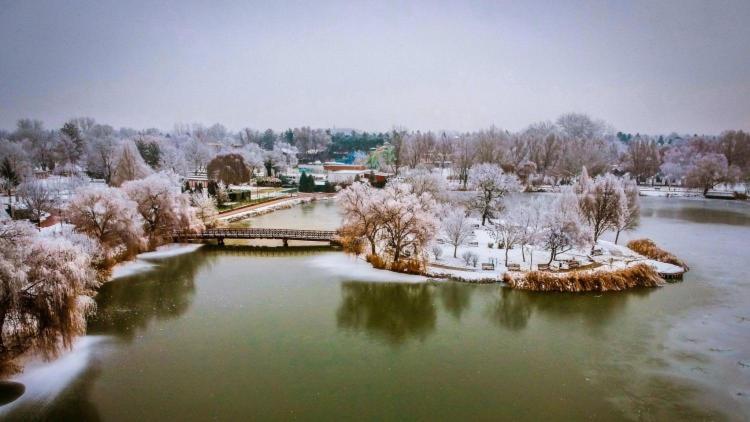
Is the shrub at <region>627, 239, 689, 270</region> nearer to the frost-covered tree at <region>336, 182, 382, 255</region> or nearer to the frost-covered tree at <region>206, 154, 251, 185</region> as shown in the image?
the frost-covered tree at <region>336, 182, 382, 255</region>

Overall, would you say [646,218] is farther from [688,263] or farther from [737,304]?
[737,304]

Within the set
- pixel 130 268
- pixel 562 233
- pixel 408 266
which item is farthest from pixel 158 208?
pixel 562 233

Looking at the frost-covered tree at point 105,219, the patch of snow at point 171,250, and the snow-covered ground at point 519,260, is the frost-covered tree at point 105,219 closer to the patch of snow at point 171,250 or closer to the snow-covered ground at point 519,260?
the patch of snow at point 171,250

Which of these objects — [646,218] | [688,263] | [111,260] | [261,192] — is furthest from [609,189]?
[261,192]

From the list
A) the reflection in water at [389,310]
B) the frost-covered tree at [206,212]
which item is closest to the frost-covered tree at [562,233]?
the reflection in water at [389,310]

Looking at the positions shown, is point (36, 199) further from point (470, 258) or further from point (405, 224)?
point (470, 258)

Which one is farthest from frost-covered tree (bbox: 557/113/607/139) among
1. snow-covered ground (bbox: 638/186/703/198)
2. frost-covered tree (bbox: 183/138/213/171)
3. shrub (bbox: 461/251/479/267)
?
shrub (bbox: 461/251/479/267)
